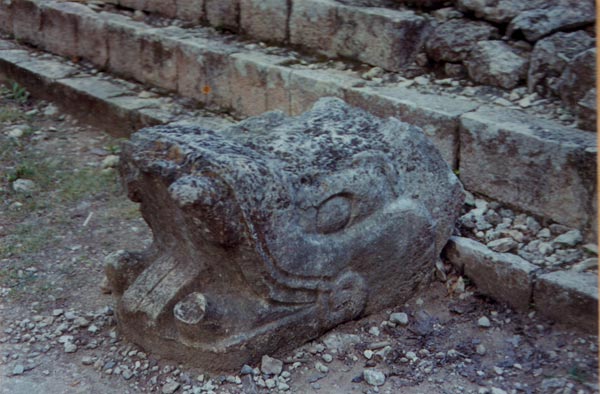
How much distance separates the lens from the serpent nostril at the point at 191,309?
346 cm

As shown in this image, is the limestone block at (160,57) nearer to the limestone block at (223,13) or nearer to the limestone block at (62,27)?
the limestone block at (223,13)

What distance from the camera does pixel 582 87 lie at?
175 inches

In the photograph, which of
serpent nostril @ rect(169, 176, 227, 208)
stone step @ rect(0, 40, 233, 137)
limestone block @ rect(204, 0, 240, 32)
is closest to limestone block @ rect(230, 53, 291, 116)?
stone step @ rect(0, 40, 233, 137)

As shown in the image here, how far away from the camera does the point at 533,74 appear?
4.84 meters

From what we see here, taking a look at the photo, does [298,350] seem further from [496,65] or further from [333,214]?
[496,65]

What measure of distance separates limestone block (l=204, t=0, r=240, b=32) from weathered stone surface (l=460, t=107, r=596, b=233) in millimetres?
2361

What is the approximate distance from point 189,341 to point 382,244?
3.07ft

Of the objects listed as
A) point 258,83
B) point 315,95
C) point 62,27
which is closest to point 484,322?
point 315,95

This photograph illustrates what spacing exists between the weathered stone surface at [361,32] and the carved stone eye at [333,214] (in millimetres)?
1948

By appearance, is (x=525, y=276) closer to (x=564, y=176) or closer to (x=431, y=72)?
(x=564, y=176)

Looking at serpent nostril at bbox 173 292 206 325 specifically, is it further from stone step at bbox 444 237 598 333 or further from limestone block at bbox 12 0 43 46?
limestone block at bbox 12 0 43 46

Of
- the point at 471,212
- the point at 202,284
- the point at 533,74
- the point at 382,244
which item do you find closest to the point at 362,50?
the point at 533,74

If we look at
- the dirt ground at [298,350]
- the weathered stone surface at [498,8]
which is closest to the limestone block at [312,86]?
the weathered stone surface at [498,8]

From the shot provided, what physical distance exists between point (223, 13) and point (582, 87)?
9.72 feet
